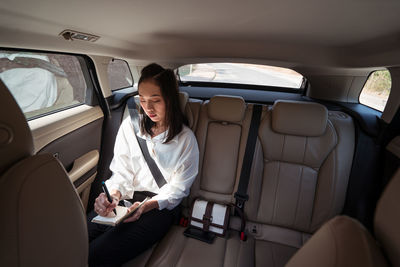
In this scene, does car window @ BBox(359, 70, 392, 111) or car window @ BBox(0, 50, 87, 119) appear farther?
car window @ BBox(359, 70, 392, 111)

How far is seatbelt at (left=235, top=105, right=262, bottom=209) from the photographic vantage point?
4.80 ft

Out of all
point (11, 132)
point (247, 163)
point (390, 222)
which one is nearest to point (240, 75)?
point (247, 163)

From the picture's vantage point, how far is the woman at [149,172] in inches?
44.4

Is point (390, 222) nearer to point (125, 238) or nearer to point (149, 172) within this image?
point (125, 238)

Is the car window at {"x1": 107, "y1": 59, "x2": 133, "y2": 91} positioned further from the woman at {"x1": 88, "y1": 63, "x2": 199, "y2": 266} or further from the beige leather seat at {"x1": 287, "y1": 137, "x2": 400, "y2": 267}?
the beige leather seat at {"x1": 287, "y1": 137, "x2": 400, "y2": 267}

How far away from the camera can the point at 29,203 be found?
1.61 feet

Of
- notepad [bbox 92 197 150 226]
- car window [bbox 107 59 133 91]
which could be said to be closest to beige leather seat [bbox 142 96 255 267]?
notepad [bbox 92 197 150 226]

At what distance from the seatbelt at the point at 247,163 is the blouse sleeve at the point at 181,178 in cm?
38

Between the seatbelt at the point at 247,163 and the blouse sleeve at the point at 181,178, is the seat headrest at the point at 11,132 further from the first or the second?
the seatbelt at the point at 247,163

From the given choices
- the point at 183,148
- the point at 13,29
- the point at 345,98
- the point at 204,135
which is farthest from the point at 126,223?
the point at 345,98

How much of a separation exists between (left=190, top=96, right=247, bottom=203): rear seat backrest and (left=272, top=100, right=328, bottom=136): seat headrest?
0.27 meters

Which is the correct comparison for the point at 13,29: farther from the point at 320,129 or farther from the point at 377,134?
the point at 377,134

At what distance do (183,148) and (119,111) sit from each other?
1.02 metres

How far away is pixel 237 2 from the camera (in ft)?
2.89
